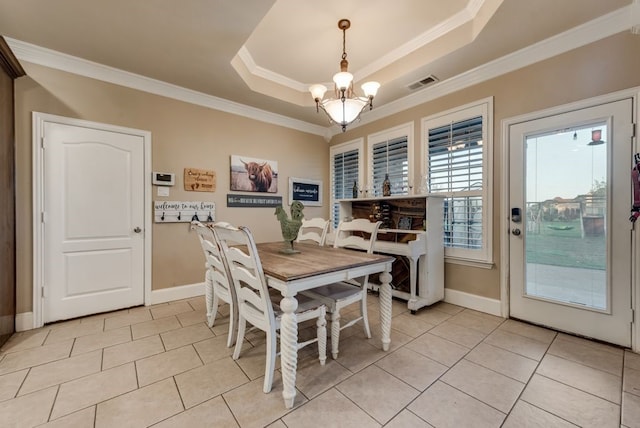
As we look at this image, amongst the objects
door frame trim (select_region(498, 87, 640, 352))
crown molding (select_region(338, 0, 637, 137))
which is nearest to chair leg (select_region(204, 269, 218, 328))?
door frame trim (select_region(498, 87, 640, 352))

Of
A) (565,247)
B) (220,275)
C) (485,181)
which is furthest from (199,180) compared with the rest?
(565,247)

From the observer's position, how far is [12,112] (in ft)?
7.82

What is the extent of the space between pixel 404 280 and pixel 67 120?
13.3 ft

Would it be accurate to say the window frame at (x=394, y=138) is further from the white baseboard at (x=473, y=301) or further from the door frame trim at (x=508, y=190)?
the white baseboard at (x=473, y=301)

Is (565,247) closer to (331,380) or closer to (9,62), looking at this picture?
(331,380)

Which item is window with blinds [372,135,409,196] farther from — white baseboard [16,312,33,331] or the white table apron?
white baseboard [16,312,33,331]

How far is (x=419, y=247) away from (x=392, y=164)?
1.44m

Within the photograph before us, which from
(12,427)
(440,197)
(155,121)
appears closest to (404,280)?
(440,197)

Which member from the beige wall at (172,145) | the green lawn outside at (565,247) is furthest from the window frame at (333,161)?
the green lawn outside at (565,247)

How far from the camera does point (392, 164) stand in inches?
149

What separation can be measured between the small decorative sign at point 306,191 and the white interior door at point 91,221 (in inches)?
80.2

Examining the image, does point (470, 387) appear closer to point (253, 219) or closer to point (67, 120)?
point (253, 219)

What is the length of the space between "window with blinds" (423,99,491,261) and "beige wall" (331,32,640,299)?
11 cm

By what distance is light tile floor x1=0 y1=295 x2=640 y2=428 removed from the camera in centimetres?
142
